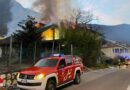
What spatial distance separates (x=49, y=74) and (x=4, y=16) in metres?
52.5

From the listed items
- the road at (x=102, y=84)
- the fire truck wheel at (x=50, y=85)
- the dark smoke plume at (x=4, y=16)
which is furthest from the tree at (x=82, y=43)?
the dark smoke plume at (x=4, y=16)

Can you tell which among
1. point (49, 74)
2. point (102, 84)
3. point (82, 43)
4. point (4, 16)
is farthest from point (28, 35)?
point (4, 16)

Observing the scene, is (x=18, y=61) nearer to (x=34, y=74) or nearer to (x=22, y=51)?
(x=22, y=51)

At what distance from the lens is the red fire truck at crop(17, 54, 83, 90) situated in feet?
20.1

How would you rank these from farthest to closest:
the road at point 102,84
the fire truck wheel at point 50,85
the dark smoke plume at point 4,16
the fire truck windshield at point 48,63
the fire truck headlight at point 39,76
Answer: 1. the dark smoke plume at point 4,16
2. the road at point 102,84
3. the fire truck windshield at point 48,63
4. the fire truck wheel at point 50,85
5. the fire truck headlight at point 39,76

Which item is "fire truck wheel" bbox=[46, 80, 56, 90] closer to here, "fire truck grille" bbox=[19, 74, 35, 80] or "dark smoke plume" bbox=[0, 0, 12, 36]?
"fire truck grille" bbox=[19, 74, 35, 80]

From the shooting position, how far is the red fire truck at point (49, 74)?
20.1ft

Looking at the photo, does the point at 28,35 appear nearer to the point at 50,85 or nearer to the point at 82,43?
the point at 82,43

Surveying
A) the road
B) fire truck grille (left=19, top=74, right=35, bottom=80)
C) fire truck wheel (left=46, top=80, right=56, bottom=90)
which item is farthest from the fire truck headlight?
the road

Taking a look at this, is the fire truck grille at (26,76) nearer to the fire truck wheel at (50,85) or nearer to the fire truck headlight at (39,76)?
the fire truck headlight at (39,76)

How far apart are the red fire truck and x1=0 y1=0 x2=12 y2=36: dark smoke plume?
138 ft

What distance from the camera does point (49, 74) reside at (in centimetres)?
641

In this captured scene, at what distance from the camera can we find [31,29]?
18.4 meters

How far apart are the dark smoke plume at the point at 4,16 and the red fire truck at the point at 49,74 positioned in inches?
1657
